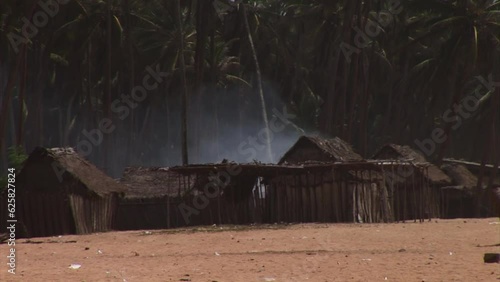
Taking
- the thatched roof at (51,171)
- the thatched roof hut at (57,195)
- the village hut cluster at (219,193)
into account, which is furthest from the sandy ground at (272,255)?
the thatched roof at (51,171)

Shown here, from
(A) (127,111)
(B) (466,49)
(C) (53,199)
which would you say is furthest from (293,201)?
(A) (127,111)

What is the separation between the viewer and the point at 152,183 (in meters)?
36.1

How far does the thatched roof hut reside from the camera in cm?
2891

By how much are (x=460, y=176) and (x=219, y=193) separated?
17.6m

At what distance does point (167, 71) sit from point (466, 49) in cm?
1860

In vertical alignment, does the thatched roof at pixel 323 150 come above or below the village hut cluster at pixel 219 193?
above

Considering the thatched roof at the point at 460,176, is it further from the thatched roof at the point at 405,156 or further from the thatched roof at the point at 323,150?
the thatched roof at the point at 323,150

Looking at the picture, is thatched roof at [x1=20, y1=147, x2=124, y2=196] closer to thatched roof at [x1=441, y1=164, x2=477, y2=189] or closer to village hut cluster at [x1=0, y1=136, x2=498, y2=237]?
village hut cluster at [x1=0, y1=136, x2=498, y2=237]

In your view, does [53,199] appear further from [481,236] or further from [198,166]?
[481,236]

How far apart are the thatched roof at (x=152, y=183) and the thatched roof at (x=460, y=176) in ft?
52.1

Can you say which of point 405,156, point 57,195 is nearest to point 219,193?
point 57,195

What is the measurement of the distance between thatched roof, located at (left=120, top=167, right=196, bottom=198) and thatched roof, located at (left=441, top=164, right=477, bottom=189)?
15868mm

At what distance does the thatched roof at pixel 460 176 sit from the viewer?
4694 centimetres

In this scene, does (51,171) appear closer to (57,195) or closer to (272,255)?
(57,195)
